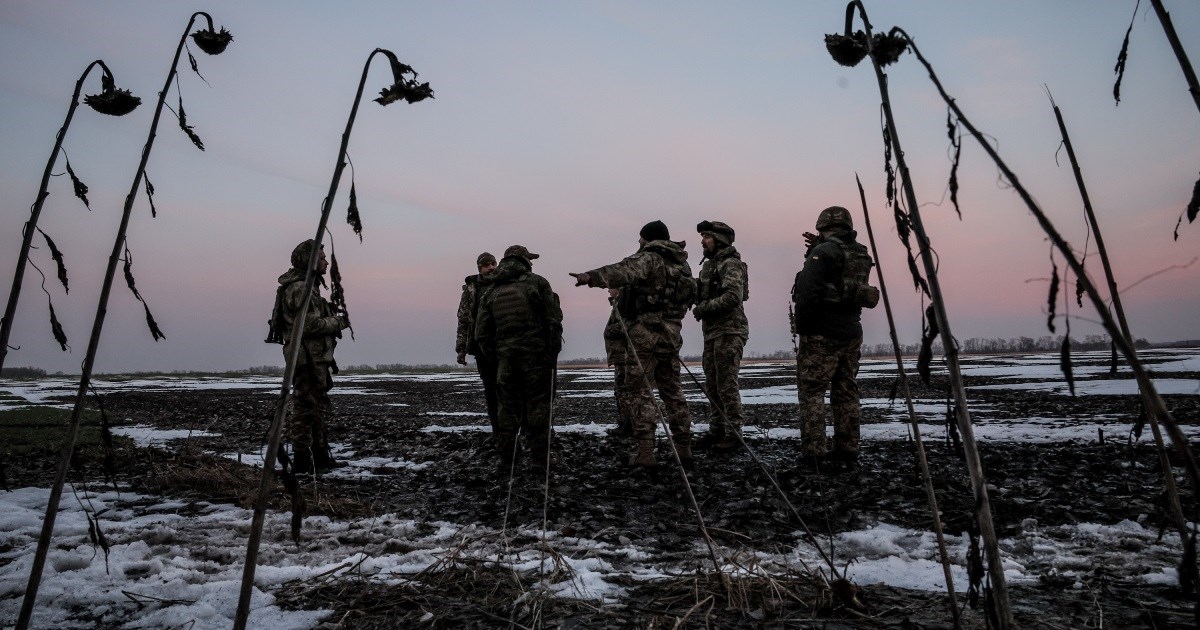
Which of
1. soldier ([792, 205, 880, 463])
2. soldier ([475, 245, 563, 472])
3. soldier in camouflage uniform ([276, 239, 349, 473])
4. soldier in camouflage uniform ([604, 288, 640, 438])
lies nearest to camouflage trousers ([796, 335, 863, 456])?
soldier ([792, 205, 880, 463])

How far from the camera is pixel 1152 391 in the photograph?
1.33m

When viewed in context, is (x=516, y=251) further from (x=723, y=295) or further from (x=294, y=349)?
(x=294, y=349)

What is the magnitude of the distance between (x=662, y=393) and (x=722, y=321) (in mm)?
1604

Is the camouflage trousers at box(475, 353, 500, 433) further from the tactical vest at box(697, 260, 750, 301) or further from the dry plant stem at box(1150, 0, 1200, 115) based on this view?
the dry plant stem at box(1150, 0, 1200, 115)

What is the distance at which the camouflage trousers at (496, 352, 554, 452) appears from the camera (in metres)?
7.12

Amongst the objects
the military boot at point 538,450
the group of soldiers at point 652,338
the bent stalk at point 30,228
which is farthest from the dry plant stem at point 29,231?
the military boot at point 538,450

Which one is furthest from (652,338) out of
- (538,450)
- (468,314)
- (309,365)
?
(309,365)

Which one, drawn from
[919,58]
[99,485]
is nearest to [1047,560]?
[919,58]

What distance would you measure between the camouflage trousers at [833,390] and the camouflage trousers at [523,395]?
292cm

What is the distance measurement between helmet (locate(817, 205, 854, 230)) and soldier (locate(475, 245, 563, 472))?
10.8 ft

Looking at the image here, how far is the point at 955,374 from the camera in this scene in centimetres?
157

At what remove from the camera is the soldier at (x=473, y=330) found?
848 centimetres

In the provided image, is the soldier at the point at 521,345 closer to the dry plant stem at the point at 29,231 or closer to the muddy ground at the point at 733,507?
the muddy ground at the point at 733,507

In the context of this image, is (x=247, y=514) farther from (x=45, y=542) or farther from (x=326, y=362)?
(x=45, y=542)
